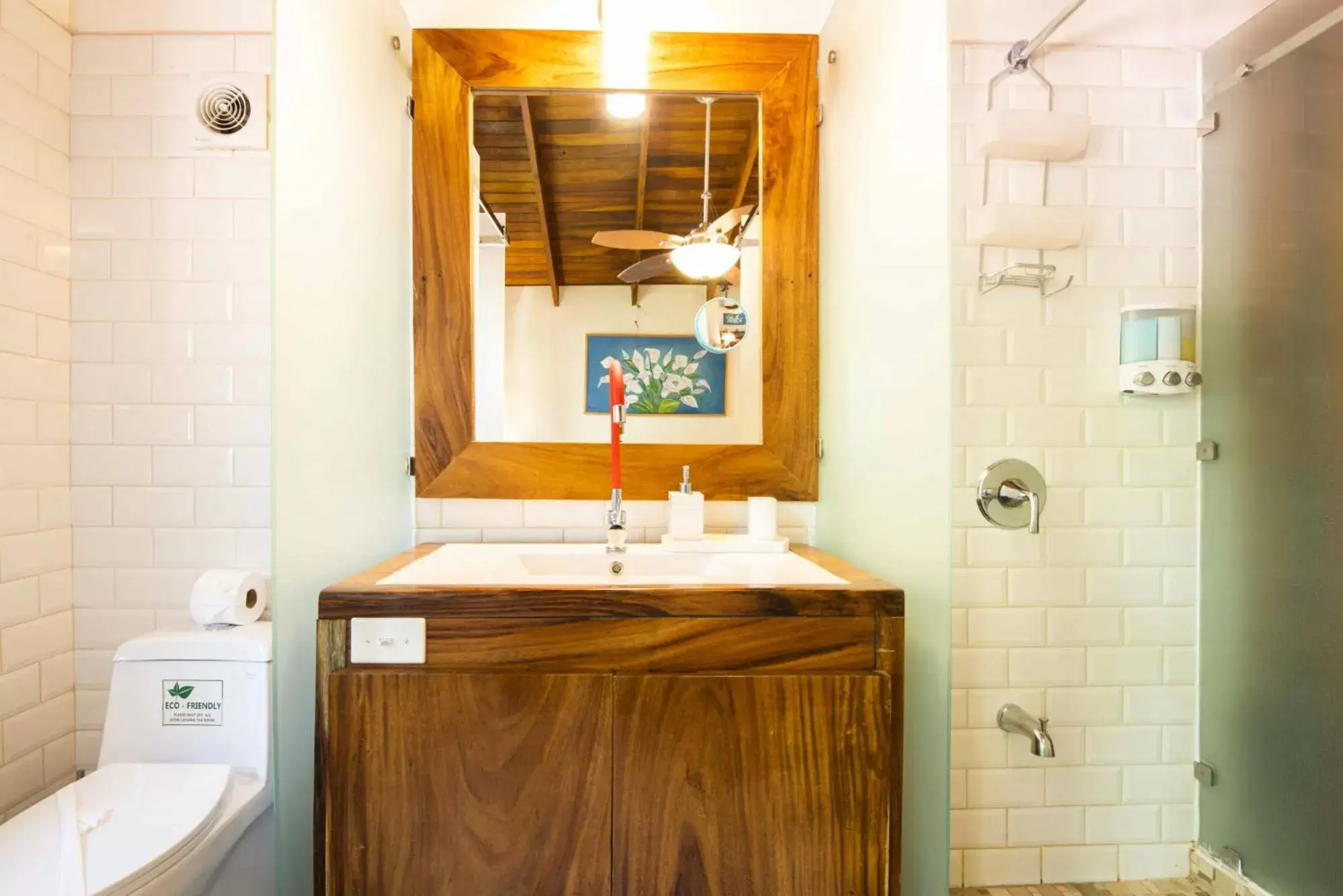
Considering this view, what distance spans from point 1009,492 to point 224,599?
180 centimetres

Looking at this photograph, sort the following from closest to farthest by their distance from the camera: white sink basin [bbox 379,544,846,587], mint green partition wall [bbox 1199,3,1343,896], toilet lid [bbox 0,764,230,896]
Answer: toilet lid [bbox 0,764,230,896] → white sink basin [bbox 379,544,846,587] → mint green partition wall [bbox 1199,3,1343,896]

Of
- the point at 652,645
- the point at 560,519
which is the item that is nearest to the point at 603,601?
the point at 652,645

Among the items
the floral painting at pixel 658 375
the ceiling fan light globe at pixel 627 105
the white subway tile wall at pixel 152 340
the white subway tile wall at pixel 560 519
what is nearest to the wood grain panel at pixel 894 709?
the white subway tile wall at pixel 560 519

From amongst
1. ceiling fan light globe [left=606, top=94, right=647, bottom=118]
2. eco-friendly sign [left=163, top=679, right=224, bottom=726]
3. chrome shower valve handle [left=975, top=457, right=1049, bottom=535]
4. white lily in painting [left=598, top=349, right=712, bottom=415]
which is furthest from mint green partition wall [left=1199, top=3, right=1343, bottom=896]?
eco-friendly sign [left=163, top=679, right=224, bottom=726]

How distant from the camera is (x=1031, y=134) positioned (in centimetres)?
159

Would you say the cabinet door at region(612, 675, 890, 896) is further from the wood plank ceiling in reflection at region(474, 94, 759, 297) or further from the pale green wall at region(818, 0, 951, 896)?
the wood plank ceiling in reflection at region(474, 94, 759, 297)

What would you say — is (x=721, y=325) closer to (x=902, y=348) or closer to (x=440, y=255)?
(x=902, y=348)

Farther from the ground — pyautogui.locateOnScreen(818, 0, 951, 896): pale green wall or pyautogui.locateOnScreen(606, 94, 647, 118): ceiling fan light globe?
pyautogui.locateOnScreen(606, 94, 647, 118): ceiling fan light globe

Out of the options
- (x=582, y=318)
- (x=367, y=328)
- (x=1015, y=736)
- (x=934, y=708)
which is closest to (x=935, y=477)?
(x=934, y=708)

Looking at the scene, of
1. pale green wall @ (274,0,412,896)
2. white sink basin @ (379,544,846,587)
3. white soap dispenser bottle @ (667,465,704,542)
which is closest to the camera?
pale green wall @ (274,0,412,896)

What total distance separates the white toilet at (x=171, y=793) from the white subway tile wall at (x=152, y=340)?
27 centimetres

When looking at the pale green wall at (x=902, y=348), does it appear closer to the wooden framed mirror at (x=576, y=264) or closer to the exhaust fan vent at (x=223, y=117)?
the wooden framed mirror at (x=576, y=264)

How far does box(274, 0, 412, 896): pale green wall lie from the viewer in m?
1.13

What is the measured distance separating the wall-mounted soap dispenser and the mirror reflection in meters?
0.98
